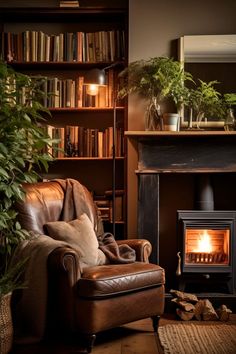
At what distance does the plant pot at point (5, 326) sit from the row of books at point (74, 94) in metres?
2.23

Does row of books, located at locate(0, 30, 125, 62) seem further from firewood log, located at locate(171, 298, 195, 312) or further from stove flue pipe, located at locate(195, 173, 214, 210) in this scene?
firewood log, located at locate(171, 298, 195, 312)

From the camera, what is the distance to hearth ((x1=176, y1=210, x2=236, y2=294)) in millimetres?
4461

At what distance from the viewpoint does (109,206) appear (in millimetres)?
5074

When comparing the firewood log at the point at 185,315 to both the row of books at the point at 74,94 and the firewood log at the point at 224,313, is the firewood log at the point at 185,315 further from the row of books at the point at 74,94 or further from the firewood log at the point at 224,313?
the row of books at the point at 74,94

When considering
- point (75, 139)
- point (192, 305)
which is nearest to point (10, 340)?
point (192, 305)

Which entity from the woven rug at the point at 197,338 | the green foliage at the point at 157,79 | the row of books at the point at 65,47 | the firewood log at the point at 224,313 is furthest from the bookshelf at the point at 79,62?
the woven rug at the point at 197,338

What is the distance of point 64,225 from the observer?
390cm

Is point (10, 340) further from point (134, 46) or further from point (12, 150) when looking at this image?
point (134, 46)

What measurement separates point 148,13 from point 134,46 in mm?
309

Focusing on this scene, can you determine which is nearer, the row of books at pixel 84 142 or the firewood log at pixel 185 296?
the firewood log at pixel 185 296

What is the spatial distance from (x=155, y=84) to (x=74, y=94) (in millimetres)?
797

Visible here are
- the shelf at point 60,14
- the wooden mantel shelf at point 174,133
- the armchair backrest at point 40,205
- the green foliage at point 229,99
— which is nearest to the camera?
the armchair backrest at point 40,205

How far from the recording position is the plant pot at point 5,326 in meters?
3.18

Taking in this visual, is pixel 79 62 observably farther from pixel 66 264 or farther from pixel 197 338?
pixel 197 338
